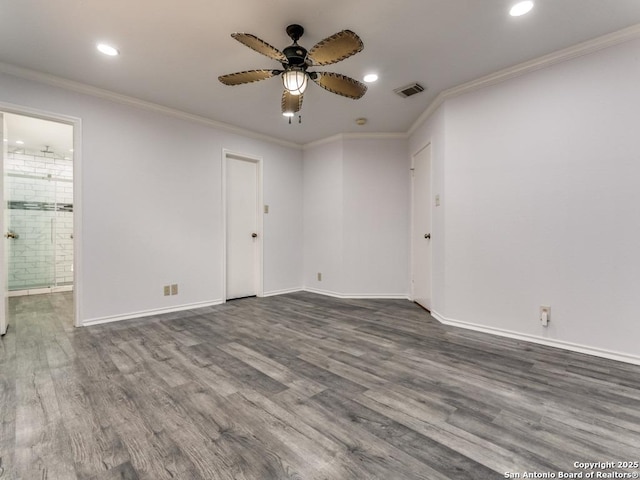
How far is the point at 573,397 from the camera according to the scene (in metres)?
1.84

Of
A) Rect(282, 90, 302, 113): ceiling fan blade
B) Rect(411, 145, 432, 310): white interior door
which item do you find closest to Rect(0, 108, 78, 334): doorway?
Rect(282, 90, 302, 113): ceiling fan blade

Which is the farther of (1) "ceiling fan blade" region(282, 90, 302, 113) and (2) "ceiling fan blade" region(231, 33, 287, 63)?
(1) "ceiling fan blade" region(282, 90, 302, 113)

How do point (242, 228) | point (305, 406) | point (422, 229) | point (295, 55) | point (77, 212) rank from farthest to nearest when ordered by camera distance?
1. point (242, 228)
2. point (422, 229)
3. point (77, 212)
4. point (295, 55)
5. point (305, 406)

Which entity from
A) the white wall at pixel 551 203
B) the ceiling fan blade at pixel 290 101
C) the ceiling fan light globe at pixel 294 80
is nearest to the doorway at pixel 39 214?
the ceiling fan blade at pixel 290 101

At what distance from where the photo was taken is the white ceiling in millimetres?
2100

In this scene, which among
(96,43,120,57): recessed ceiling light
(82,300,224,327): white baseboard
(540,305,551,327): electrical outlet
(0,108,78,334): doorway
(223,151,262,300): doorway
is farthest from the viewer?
(0,108,78,334): doorway

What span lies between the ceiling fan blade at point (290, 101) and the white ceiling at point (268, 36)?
1.36 ft

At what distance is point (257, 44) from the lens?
1992 mm

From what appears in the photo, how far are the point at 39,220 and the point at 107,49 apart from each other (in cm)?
445

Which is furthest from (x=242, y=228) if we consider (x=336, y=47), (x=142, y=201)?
(x=336, y=47)

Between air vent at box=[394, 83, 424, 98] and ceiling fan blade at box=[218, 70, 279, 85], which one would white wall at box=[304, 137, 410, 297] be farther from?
ceiling fan blade at box=[218, 70, 279, 85]

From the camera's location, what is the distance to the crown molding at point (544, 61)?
2.36m

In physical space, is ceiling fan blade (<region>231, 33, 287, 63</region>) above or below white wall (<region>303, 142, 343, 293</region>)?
above

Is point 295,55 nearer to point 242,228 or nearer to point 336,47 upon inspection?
point 336,47
